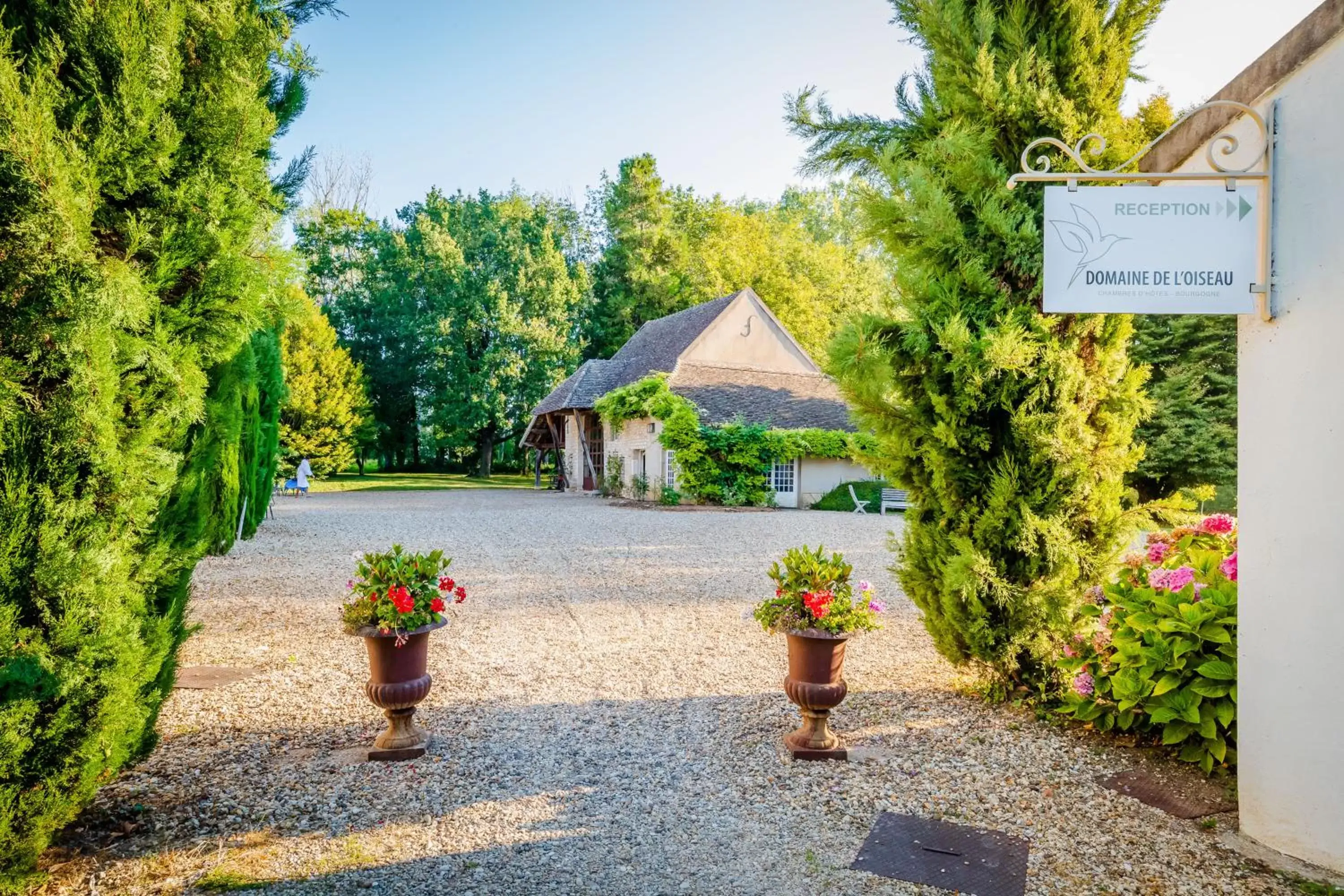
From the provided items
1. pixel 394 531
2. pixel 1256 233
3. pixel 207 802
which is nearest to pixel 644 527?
pixel 394 531

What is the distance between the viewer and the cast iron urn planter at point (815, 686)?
13.8 ft

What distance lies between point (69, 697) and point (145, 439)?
1013 mm

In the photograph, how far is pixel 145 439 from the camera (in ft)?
9.68

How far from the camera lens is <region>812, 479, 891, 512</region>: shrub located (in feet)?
69.2

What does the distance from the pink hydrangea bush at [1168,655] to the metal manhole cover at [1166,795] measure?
0.21 metres

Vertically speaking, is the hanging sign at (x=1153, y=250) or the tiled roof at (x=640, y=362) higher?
the tiled roof at (x=640, y=362)

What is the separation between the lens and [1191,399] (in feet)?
62.8

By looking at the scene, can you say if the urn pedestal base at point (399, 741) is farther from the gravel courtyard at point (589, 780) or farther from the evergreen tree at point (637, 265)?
the evergreen tree at point (637, 265)

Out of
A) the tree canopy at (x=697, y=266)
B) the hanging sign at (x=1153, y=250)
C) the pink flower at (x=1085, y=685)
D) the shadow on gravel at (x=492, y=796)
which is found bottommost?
the shadow on gravel at (x=492, y=796)

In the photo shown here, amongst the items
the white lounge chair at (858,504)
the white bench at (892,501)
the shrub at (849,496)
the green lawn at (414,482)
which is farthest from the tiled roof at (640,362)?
the white bench at (892,501)

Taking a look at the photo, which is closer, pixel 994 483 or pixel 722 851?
pixel 722 851

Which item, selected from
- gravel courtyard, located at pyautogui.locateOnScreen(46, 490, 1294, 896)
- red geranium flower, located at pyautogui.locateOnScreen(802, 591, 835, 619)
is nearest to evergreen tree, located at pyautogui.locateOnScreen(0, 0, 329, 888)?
gravel courtyard, located at pyautogui.locateOnScreen(46, 490, 1294, 896)

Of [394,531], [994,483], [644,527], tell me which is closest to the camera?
[994,483]

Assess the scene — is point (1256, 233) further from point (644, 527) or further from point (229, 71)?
point (644, 527)
